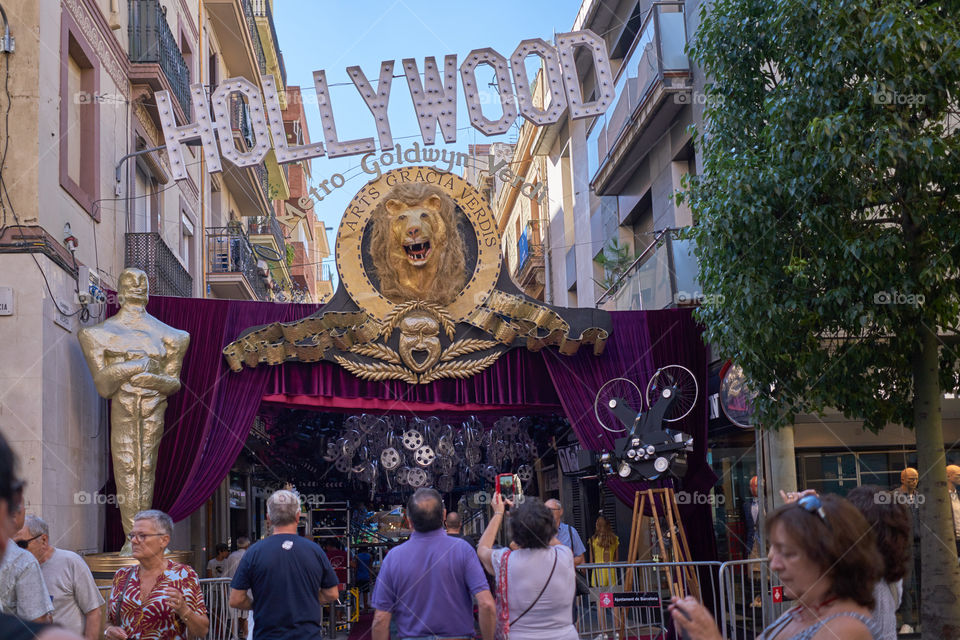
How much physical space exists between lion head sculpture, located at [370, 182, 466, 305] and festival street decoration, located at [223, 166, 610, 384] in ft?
0.04

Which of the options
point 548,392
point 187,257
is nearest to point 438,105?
point 548,392

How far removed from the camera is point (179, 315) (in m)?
12.9

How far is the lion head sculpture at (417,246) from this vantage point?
13.5m

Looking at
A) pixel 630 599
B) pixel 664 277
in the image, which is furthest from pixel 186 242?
pixel 630 599

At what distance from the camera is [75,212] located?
12.1m

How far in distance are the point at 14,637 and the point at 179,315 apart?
439 inches

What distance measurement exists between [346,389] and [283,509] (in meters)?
7.55

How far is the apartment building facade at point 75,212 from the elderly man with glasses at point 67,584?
2706 mm

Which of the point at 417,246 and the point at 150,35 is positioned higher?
the point at 150,35

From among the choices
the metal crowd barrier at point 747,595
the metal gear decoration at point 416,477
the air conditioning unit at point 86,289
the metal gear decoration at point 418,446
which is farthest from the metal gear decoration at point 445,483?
the air conditioning unit at point 86,289

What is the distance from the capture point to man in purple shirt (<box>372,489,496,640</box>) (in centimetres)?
566

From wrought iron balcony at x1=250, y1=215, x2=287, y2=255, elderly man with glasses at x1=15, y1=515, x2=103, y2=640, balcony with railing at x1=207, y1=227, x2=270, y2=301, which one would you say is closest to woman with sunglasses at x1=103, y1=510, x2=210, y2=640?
elderly man with glasses at x1=15, y1=515, x2=103, y2=640

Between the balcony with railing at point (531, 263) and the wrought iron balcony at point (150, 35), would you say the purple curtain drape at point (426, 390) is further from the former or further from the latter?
the balcony with railing at point (531, 263)

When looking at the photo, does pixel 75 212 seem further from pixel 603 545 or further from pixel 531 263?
pixel 531 263
